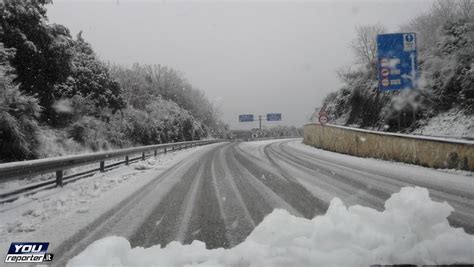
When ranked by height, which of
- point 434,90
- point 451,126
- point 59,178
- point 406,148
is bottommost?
point 59,178

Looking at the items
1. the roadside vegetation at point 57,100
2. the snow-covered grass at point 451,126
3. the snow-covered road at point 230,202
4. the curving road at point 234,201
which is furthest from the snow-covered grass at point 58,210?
the snow-covered grass at point 451,126

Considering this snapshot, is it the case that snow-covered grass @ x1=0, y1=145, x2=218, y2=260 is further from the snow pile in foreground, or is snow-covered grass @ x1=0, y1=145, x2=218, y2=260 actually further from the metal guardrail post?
the snow pile in foreground

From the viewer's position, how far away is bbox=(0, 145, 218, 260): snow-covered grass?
4.89 meters

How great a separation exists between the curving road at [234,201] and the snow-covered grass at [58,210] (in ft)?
1.15

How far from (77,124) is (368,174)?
22.1m

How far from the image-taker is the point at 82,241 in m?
4.42

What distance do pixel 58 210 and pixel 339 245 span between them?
5.32m

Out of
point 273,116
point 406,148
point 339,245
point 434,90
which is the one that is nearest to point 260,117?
point 273,116

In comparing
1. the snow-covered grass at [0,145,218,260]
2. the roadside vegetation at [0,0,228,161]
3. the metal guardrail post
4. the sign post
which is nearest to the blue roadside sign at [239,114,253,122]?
the sign post

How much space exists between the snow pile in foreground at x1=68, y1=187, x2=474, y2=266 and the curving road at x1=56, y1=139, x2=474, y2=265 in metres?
0.67

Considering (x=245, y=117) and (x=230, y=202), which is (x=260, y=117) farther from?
(x=230, y=202)

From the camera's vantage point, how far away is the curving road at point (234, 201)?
4.62 m

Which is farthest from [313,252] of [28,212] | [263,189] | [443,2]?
[443,2]

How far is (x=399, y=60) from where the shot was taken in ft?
63.8
